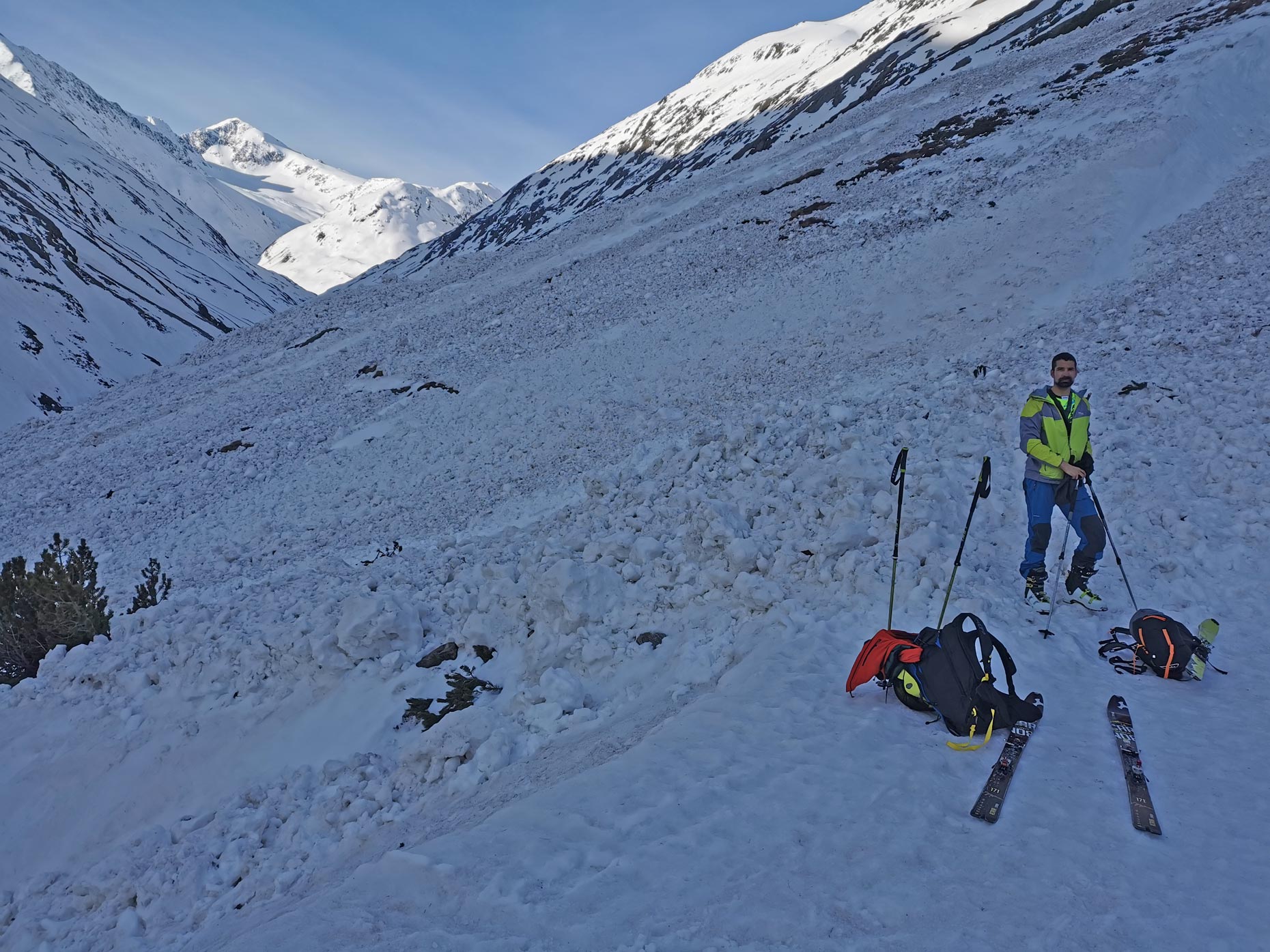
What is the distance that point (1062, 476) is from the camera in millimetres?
6414

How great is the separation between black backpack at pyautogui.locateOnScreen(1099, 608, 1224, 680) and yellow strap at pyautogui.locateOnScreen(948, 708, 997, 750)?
1701mm

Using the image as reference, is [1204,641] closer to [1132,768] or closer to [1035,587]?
[1035,587]

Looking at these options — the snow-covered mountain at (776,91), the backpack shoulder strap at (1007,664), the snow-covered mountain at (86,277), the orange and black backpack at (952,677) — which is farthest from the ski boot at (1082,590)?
the snow-covered mountain at (86,277)

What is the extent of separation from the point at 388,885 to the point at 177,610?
6896mm

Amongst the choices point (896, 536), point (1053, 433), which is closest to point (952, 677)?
point (896, 536)

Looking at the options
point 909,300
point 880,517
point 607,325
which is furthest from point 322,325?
point 880,517

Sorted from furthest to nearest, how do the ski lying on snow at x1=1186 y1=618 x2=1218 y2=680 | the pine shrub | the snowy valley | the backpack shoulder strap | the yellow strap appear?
1. the snowy valley
2. the pine shrub
3. the ski lying on snow at x1=1186 y1=618 x2=1218 y2=680
4. the backpack shoulder strap
5. the yellow strap

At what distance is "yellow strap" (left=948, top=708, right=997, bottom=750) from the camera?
176 inches

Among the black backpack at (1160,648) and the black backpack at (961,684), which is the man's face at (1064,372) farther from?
the black backpack at (961,684)

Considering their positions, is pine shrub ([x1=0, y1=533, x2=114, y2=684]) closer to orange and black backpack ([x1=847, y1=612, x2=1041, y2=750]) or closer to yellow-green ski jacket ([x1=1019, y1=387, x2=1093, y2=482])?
orange and black backpack ([x1=847, y1=612, x2=1041, y2=750])

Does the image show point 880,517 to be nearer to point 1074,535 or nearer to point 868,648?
point 1074,535

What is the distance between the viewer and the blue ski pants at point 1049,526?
20.7 feet

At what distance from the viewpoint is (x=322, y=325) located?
34.8m

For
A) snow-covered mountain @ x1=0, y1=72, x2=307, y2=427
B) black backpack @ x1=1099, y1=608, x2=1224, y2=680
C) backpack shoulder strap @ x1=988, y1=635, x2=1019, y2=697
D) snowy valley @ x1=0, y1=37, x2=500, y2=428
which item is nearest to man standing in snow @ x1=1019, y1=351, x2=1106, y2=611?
black backpack @ x1=1099, y1=608, x2=1224, y2=680
